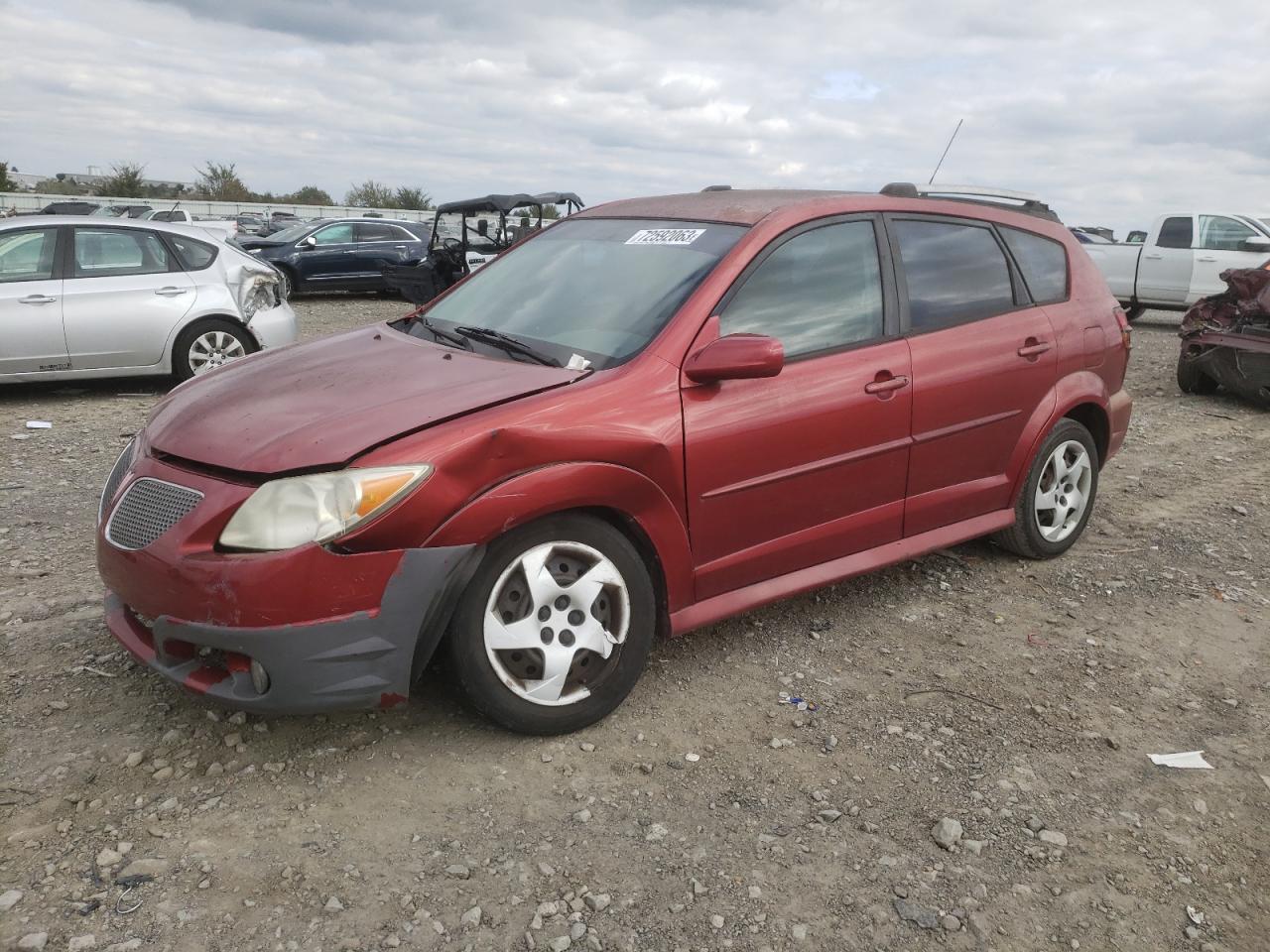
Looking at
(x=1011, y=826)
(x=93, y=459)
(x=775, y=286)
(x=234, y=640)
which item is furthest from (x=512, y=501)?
(x=93, y=459)

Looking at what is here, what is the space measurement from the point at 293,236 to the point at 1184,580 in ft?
57.1

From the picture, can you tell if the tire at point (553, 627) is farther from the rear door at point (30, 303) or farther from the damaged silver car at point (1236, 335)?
the damaged silver car at point (1236, 335)

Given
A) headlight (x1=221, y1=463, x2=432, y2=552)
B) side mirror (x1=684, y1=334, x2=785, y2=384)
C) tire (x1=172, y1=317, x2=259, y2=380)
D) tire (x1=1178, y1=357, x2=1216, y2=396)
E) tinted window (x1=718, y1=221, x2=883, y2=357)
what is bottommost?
tire (x1=1178, y1=357, x2=1216, y2=396)

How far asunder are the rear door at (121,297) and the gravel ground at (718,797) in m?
4.43

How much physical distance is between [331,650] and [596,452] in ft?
3.09

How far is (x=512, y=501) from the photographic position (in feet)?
9.75

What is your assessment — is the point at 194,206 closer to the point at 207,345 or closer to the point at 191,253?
the point at 191,253

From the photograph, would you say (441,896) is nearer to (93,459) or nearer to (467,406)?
(467,406)

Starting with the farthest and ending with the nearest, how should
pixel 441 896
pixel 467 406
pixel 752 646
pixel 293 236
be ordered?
pixel 293 236 < pixel 752 646 < pixel 467 406 < pixel 441 896

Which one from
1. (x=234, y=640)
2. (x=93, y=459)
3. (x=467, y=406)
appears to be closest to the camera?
(x=234, y=640)

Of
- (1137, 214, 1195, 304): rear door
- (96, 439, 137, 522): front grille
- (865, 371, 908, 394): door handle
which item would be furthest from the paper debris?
(1137, 214, 1195, 304): rear door

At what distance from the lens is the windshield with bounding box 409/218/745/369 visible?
3.55 metres

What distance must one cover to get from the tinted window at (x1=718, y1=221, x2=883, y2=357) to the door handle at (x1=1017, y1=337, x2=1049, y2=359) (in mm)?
859

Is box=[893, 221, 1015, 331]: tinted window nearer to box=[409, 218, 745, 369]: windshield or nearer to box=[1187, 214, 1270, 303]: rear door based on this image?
box=[409, 218, 745, 369]: windshield
